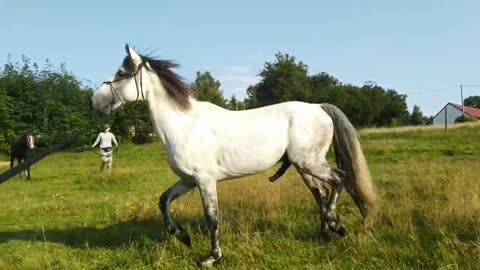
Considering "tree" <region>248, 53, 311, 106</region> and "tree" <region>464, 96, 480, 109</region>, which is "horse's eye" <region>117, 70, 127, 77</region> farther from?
"tree" <region>464, 96, 480, 109</region>

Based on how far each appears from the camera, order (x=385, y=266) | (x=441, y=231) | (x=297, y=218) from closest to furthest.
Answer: (x=385, y=266) → (x=441, y=231) → (x=297, y=218)

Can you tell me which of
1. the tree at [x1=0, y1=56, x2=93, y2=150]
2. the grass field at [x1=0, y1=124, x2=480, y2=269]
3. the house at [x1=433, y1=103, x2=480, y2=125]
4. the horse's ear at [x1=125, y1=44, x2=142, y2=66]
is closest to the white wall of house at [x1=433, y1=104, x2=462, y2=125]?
the house at [x1=433, y1=103, x2=480, y2=125]

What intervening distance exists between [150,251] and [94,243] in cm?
139

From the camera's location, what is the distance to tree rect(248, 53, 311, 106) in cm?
5612

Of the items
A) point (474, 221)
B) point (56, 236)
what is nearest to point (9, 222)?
point (56, 236)

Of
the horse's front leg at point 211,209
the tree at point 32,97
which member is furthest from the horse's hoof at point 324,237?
the tree at point 32,97

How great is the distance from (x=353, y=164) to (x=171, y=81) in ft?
7.72

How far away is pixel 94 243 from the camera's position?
6.43 meters

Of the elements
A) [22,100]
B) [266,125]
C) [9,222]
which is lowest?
[9,222]

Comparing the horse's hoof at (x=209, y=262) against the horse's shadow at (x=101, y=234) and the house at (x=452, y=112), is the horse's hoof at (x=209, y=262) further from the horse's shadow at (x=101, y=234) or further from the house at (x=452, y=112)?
the house at (x=452, y=112)

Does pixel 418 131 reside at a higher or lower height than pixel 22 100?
lower

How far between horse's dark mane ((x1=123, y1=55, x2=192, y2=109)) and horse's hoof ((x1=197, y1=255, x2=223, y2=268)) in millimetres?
1723

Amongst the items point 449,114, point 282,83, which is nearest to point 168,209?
point 282,83

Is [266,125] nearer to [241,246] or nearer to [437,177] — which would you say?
[241,246]
